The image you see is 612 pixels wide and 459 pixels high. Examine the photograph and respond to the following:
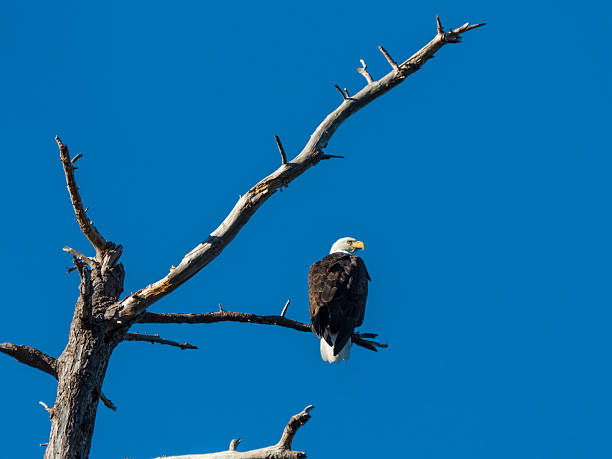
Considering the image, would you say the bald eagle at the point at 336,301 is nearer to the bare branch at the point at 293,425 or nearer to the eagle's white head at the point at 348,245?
the eagle's white head at the point at 348,245

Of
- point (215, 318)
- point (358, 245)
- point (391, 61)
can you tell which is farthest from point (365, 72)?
point (358, 245)

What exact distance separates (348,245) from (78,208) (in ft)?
15.9

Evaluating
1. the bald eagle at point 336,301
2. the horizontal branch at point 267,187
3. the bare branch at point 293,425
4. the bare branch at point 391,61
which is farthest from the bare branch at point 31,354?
the bare branch at point 391,61

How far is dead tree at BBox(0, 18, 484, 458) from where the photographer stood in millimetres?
5266

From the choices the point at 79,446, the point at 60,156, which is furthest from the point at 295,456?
the point at 60,156

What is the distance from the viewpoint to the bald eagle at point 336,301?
24.8 ft

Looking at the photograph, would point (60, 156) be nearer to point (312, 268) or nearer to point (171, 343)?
point (171, 343)

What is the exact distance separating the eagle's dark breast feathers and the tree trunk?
2.46 meters

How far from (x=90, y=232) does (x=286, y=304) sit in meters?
1.81

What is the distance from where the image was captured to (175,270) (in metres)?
5.57

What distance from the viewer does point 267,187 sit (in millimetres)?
5738

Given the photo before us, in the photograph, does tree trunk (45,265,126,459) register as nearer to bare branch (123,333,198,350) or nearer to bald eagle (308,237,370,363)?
bare branch (123,333,198,350)

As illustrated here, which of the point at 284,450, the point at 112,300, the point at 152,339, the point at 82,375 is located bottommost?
the point at 284,450

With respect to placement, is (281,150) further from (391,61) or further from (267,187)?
(391,61)
